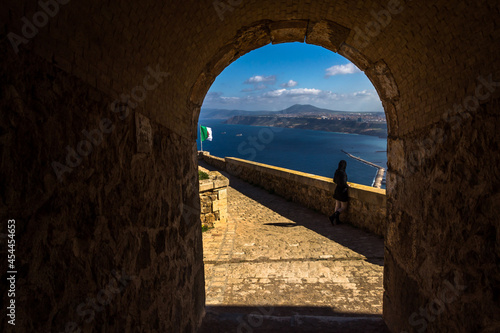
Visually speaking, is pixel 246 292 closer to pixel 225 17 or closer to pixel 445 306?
pixel 445 306

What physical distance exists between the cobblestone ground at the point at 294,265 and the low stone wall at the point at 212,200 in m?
0.34

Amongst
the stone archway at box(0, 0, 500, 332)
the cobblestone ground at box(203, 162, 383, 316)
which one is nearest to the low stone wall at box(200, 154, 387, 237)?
the cobblestone ground at box(203, 162, 383, 316)

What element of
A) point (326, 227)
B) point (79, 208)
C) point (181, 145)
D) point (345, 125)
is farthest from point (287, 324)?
point (345, 125)

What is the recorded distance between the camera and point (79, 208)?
1414 millimetres

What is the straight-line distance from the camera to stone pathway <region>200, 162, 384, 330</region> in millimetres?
4504

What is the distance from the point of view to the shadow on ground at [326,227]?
6316mm

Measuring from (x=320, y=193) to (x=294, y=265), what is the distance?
3.83 m

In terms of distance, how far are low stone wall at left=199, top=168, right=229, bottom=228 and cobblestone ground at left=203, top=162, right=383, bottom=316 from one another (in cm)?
34

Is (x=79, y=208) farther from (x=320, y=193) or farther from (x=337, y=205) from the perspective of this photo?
(x=320, y=193)

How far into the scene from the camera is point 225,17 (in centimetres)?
265

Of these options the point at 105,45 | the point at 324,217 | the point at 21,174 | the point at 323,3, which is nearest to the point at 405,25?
the point at 323,3

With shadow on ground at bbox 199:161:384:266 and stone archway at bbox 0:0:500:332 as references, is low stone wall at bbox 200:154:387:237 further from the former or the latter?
stone archway at bbox 0:0:500:332

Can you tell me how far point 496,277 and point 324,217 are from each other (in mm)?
7113

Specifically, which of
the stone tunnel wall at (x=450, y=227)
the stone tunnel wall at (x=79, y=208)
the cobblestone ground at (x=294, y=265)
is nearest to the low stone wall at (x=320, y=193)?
the cobblestone ground at (x=294, y=265)
